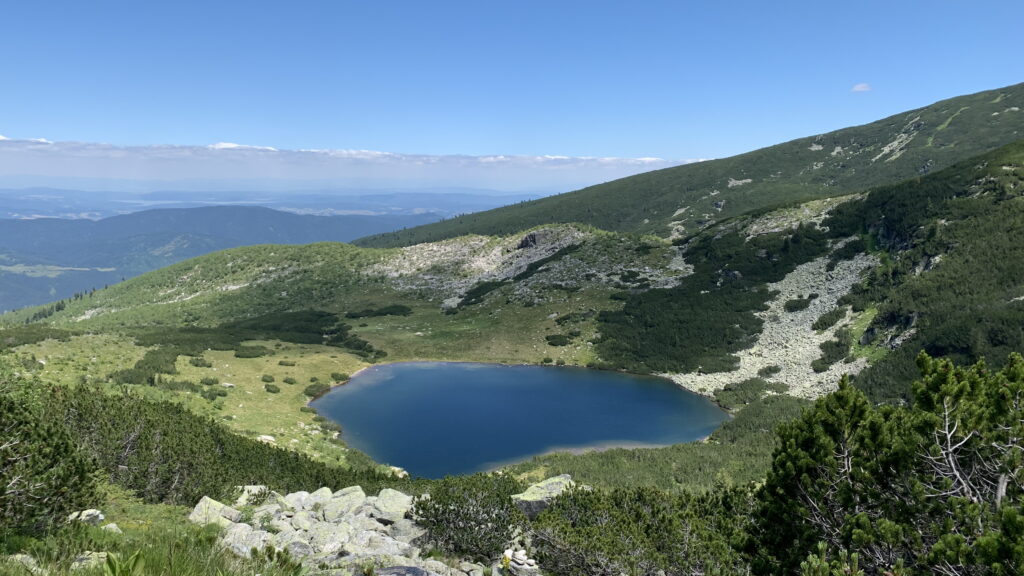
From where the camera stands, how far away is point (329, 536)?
14086 millimetres

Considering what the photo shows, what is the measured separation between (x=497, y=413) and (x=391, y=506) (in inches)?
1159

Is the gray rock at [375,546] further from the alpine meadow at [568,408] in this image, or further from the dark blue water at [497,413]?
the dark blue water at [497,413]

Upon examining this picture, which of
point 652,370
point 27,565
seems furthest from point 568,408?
point 27,565

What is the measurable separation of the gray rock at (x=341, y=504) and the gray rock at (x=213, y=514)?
2744 mm

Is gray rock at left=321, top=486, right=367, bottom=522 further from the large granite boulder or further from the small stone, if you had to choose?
the large granite boulder

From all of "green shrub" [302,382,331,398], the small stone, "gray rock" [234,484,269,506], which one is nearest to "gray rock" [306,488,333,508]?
the small stone

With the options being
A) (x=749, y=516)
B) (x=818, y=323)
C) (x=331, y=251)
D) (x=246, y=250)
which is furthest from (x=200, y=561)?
(x=246, y=250)

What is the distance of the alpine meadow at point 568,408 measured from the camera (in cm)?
962

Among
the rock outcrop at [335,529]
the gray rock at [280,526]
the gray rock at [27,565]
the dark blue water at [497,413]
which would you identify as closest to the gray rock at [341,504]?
the rock outcrop at [335,529]

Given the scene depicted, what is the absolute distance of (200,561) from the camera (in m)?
5.98

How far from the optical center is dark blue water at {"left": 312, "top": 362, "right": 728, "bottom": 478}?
37.5m

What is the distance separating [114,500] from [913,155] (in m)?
222

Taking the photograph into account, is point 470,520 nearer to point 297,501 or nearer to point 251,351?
point 297,501

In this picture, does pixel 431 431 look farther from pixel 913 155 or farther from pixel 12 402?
pixel 913 155
